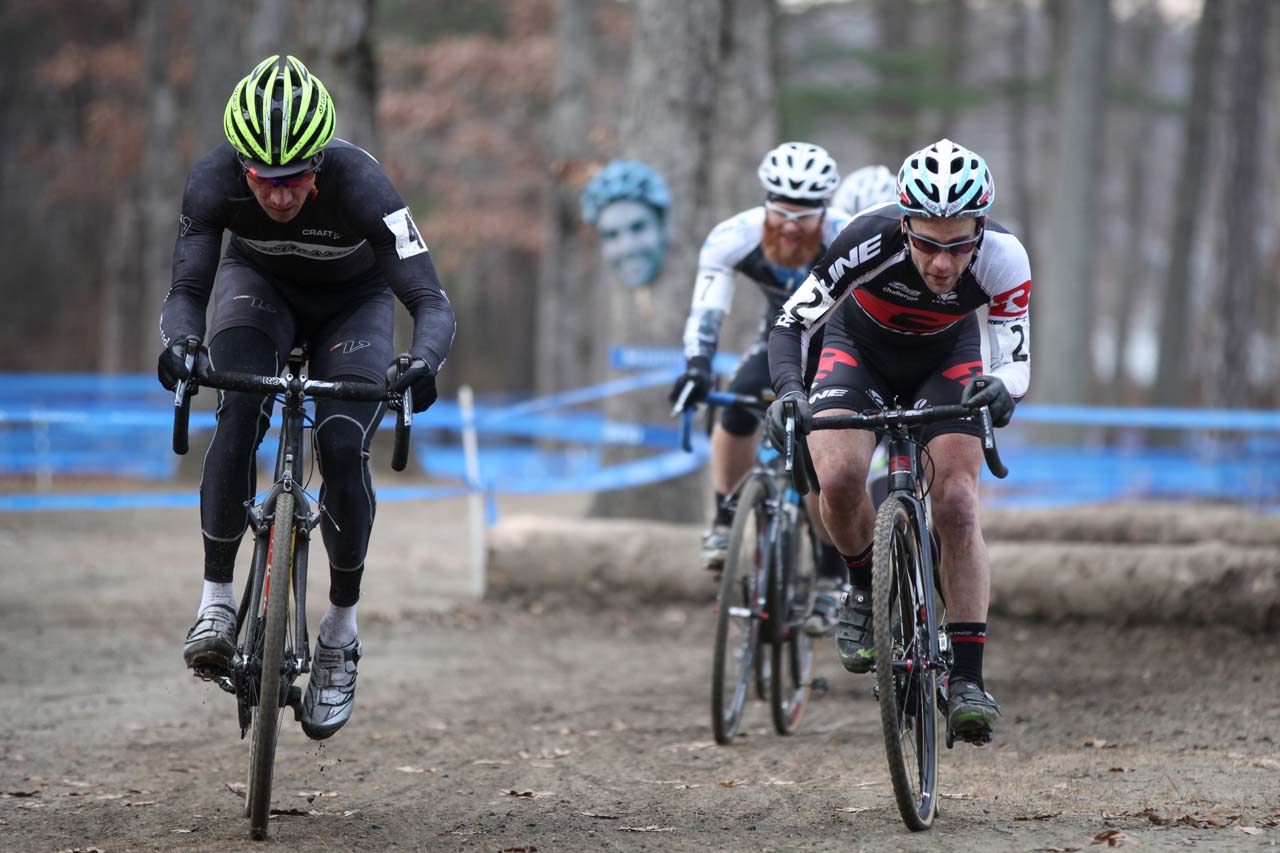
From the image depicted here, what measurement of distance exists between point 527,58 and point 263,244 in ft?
83.3

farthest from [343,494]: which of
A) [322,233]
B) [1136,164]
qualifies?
[1136,164]

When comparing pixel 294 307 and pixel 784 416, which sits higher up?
pixel 294 307

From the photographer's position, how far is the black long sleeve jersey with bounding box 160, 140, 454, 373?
523cm

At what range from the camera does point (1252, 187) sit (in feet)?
65.1

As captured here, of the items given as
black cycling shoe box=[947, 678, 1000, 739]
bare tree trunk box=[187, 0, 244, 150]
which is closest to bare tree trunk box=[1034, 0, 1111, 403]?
bare tree trunk box=[187, 0, 244, 150]

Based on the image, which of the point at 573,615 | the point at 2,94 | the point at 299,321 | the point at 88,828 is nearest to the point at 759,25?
the point at 573,615

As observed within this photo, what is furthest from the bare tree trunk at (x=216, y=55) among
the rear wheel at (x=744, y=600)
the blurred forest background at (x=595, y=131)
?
Result: the rear wheel at (x=744, y=600)

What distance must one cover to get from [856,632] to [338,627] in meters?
1.86

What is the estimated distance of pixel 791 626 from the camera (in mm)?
7277

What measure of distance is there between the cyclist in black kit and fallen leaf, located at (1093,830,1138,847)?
100 inches

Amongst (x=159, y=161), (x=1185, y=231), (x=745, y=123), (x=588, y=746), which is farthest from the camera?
(x=1185, y=231)

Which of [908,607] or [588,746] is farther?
[588,746]

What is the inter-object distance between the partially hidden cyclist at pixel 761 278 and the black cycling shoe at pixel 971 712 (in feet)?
6.34

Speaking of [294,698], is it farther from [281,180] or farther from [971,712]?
[971,712]
